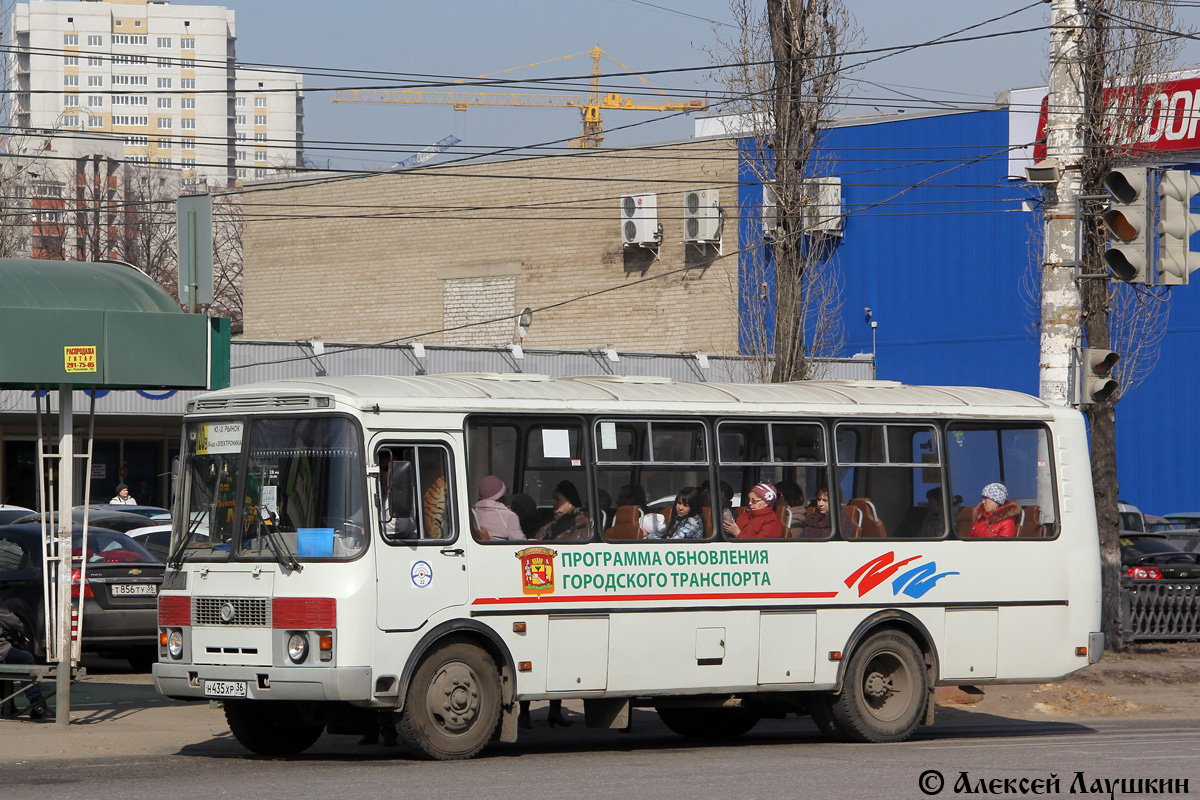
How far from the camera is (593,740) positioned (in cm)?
1280

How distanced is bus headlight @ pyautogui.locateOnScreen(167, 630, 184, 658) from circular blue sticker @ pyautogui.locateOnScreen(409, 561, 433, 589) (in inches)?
70.4

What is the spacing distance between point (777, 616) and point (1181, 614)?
11.1 meters

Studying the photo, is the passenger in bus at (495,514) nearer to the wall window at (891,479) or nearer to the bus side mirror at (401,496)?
the bus side mirror at (401,496)

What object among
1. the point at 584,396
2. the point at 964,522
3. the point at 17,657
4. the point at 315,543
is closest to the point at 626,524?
the point at 584,396

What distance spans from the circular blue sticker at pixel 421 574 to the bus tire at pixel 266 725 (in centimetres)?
148

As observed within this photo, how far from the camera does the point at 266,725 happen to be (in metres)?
11.5

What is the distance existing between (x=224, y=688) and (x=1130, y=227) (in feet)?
26.4

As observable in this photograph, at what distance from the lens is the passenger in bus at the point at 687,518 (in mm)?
11844

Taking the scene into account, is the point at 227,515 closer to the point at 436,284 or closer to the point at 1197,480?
the point at 1197,480

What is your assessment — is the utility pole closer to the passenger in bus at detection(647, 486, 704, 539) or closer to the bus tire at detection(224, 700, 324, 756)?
the passenger in bus at detection(647, 486, 704, 539)

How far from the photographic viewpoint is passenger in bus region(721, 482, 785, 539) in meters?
12.1

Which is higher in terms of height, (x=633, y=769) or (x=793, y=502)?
(x=793, y=502)

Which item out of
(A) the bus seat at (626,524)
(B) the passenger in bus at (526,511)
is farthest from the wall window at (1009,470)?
(B) the passenger in bus at (526,511)

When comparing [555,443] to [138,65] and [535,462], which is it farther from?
[138,65]
